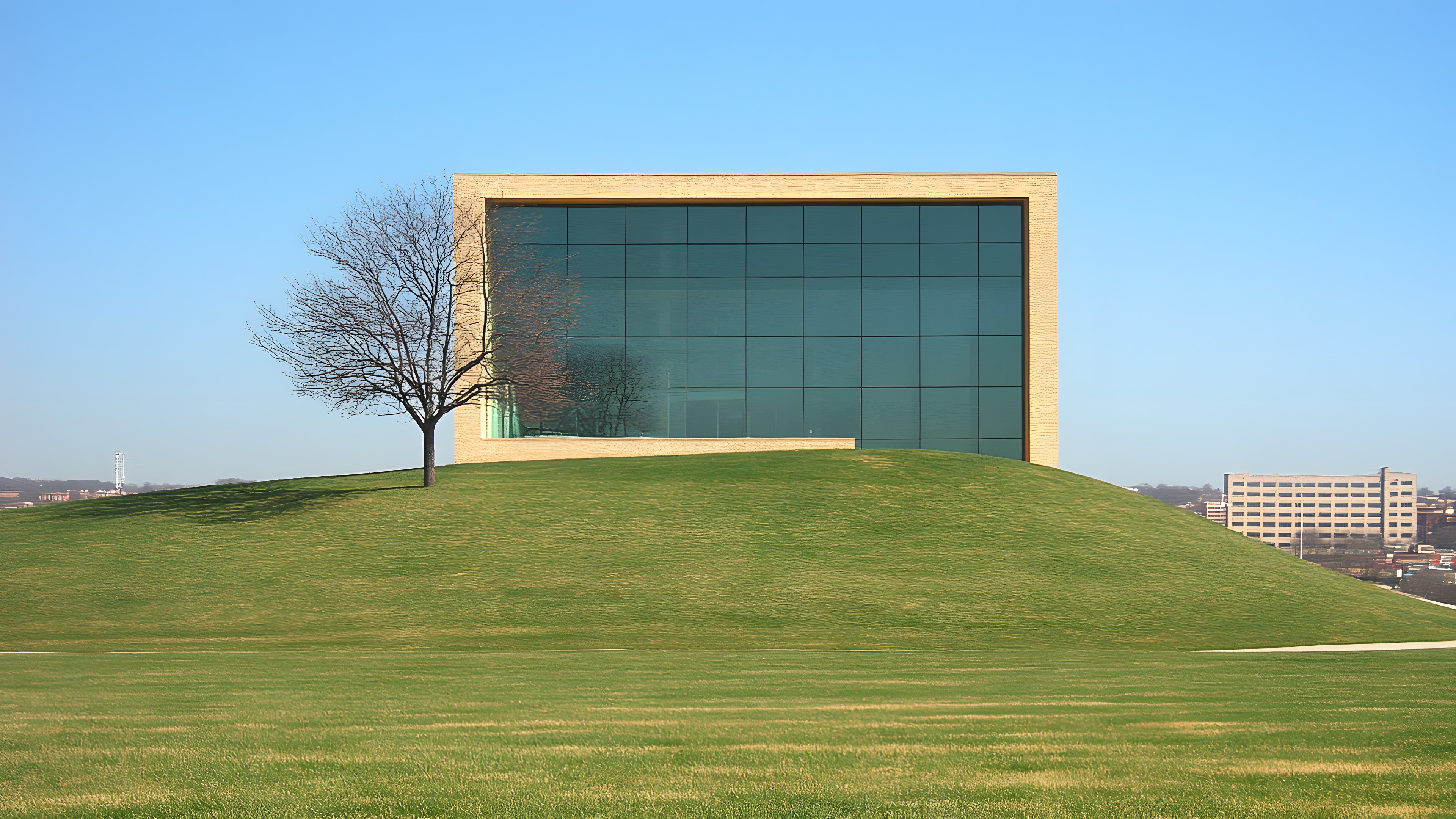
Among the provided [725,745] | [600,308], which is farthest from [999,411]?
[725,745]

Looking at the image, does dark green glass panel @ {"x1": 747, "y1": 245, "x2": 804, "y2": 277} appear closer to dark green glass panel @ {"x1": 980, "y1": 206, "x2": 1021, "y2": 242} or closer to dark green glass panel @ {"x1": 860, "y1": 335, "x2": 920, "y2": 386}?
dark green glass panel @ {"x1": 860, "y1": 335, "x2": 920, "y2": 386}

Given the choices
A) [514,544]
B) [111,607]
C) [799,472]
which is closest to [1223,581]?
[799,472]

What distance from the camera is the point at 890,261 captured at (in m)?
49.0

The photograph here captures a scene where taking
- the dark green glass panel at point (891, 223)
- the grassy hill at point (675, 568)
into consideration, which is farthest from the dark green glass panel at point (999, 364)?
the grassy hill at point (675, 568)

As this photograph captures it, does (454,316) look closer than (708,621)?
No

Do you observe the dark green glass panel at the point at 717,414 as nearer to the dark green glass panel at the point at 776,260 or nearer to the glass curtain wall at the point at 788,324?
the glass curtain wall at the point at 788,324

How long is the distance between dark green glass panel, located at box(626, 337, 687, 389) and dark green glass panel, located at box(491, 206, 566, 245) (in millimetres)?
5958

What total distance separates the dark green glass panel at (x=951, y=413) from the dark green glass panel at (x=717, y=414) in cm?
864

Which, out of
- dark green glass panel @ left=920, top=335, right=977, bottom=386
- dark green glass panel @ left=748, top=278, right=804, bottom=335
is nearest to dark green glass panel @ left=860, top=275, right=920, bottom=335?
dark green glass panel @ left=920, top=335, right=977, bottom=386

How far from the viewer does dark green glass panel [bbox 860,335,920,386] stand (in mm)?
48531

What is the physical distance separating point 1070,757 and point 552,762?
14.0 feet

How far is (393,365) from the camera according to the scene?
3828 cm

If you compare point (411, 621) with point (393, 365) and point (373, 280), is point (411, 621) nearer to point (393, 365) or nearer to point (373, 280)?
point (393, 365)

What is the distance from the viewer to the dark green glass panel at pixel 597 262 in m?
48.6
